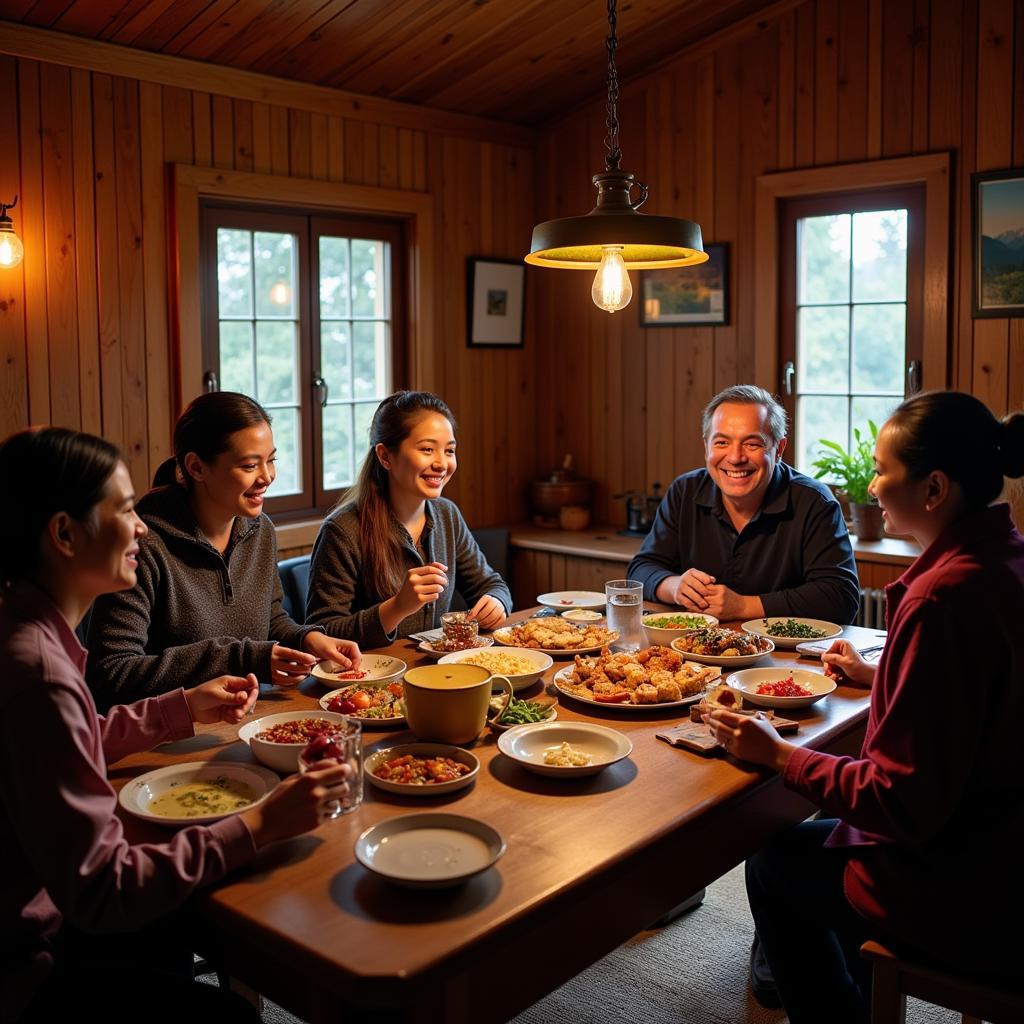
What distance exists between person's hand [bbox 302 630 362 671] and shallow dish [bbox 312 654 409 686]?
1 centimetres

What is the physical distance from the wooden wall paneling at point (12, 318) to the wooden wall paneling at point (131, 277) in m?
0.35

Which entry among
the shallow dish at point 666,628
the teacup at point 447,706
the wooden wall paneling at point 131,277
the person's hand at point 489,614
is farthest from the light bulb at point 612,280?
the wooden wall paneling at point 131,277

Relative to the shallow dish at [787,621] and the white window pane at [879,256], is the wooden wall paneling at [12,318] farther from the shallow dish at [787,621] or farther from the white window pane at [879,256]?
the white window pane at [879,256]

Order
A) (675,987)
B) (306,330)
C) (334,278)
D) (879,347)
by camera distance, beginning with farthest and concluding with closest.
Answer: (334,278)
(306,330)
(879,347)
(675,987)

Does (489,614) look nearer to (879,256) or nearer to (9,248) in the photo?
(9,248)

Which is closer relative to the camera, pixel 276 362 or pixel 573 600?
pixel 573 600

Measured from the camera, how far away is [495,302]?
17.2ft

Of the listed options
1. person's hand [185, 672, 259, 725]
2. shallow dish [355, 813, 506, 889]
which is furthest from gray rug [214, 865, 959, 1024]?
shallow dish [355, 813, 506, 889]

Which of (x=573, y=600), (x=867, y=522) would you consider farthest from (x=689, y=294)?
(x=573, y=600)

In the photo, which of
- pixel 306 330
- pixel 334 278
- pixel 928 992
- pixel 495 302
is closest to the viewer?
pixel 928 992

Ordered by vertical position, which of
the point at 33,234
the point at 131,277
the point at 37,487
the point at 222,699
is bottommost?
the point at 222,699

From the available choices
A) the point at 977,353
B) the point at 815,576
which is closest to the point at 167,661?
the point at 815,576

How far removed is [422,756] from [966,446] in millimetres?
949

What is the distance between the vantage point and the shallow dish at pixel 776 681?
202 cm
